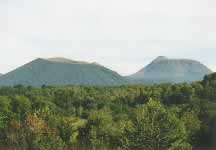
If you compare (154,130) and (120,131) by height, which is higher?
(154,130)

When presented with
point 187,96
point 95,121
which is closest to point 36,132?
point 95,121

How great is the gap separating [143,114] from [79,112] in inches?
4197

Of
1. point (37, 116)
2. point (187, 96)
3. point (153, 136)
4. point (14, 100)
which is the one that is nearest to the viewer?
point (153, 136)

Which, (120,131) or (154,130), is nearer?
(154,130)

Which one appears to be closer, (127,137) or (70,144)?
(127,137)

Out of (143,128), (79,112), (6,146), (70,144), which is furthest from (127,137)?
(79,112)

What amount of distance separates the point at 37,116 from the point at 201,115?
3470cm

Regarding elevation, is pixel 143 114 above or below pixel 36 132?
above

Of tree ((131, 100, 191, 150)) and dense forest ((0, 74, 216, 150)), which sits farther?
dense forest ((0, 74, 216, 150))

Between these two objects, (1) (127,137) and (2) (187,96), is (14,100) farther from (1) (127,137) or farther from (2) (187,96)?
(1) (127,137)

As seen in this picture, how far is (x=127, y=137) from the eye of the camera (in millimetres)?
51500

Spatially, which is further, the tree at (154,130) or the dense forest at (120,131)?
the dense forest at (120,131)

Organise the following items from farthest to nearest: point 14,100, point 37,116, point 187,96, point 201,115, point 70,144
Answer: point 187,96, point 14,100, point 201,115, point 37,116, point 70,144

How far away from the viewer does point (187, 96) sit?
19675cm
